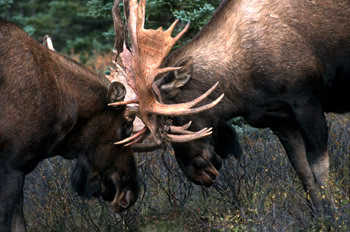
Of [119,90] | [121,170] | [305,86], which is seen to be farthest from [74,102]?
[305,86]

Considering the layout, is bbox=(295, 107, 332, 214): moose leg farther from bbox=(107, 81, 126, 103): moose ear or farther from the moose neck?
the moose neck

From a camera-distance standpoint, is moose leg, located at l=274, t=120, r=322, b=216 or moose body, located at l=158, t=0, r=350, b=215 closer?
moose body, located at l=158, t=0, r=350, b=215

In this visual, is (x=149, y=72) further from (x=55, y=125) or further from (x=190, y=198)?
(x=190, y=198)

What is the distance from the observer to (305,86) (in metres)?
5.52

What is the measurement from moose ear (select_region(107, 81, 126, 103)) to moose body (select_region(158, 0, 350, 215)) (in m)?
0.55

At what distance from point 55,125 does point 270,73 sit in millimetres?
2017

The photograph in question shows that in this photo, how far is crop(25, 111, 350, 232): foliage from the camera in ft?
18.1

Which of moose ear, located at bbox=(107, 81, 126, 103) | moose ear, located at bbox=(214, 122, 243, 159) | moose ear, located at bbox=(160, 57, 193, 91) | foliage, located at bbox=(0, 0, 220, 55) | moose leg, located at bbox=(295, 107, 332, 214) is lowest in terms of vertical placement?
foliage, located at bbox=(0, 0, 220, 55)

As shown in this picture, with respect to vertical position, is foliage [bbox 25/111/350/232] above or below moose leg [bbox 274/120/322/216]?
below

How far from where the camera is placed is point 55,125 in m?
4.82

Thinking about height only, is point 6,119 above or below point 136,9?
below

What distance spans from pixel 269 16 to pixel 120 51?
1.46 meters

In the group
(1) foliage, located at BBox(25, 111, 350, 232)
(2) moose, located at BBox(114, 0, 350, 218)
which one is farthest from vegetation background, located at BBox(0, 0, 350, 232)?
(2) moose, located at BBox(114, 0, 350, 218)

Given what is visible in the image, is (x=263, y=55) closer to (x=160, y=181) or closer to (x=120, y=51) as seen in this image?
(x=120, y=51)
